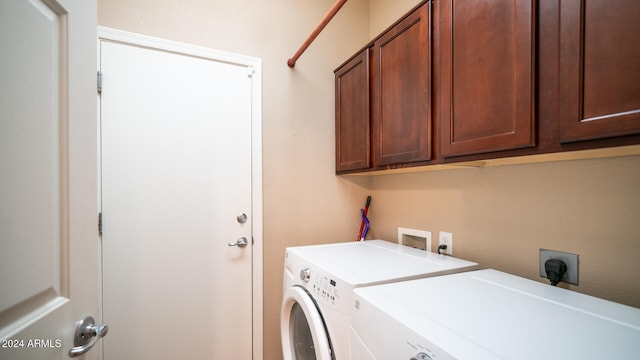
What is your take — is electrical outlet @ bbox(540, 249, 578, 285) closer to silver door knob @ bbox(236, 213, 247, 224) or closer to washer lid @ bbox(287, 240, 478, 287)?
washer lid @ bbox(287, 240, 478, 287)

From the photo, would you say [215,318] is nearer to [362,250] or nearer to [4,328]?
[362,250]

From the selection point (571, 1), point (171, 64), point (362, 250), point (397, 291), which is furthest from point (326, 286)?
point (171, 64)

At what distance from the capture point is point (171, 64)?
155 cm

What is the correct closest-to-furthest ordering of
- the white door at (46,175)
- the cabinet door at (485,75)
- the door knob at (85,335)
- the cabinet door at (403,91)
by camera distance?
the white door at (46,175) < the door knob at (85,335) < the cabinet door at (485,75) < the cabinet door at (403,91)

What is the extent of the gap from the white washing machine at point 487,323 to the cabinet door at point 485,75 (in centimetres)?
49

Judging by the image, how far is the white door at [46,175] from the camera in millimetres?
543

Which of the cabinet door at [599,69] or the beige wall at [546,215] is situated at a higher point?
the cabinet door at [599,69]

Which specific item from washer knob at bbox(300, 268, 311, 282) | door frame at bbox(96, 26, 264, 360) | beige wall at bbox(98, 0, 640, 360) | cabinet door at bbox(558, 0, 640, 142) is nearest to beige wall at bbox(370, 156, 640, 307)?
beige wall at bbox(98, 0, 640, 360)

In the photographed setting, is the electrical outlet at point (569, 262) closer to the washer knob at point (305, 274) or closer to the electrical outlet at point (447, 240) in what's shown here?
the electrical outlet at point (447, 240)

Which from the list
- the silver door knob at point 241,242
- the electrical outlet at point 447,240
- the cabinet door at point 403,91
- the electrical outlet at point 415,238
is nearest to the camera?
the cabinet door at point 403,91

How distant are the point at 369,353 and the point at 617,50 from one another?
39.6 inches

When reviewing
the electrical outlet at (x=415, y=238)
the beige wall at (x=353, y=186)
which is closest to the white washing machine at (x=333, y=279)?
the electrical outlet at (x=415, y=238)

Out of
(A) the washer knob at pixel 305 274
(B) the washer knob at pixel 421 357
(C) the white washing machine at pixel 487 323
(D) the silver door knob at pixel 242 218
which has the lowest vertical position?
(A) the washer knob at pixel 305 274

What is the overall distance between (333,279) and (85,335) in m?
0.76
